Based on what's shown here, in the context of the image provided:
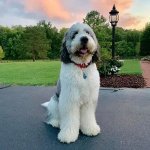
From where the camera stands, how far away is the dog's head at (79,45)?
4.12m

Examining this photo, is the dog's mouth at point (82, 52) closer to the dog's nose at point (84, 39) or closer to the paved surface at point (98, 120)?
the dog's nose at point (84, 39)

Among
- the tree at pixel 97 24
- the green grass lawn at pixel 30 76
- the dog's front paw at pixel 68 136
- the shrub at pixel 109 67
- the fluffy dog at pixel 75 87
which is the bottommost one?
the green grass lawn at pixel 30 76

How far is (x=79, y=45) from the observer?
4.11 meters

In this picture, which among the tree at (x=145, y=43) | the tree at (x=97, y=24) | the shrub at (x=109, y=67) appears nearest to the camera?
the shrub at (x=109, y=67)

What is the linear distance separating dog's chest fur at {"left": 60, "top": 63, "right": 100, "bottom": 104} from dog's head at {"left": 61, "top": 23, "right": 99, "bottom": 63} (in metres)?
0.12

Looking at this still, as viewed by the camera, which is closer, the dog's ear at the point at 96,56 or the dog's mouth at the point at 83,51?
the dog's mouth at the point at 83,51

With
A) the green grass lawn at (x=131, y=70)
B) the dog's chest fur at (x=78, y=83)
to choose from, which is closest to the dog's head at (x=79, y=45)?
the dog's chest fur at (x=78, y=83)

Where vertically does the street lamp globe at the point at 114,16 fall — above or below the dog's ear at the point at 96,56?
above

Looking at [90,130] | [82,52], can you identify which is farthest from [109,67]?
[82,52]

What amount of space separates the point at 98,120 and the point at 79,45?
6.74ft

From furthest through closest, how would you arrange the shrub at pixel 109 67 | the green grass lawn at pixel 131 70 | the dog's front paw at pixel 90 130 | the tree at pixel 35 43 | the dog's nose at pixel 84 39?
the tree at pixel 35 43 → the green grass lawn at pixel 131 70 → the shrub at pixel 109 67 → the dog's front paw at pixel 90 130 → the dog's nose at pixel 84 39

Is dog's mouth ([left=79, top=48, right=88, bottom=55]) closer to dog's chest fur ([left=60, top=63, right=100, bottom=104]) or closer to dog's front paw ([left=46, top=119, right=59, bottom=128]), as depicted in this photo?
dog's chest fur ([left=60, top=63, right=100, bottom=104])

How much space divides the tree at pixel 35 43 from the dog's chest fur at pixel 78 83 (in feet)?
146

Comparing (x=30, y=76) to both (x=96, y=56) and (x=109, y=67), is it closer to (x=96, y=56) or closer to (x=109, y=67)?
(x=109, y=67)
